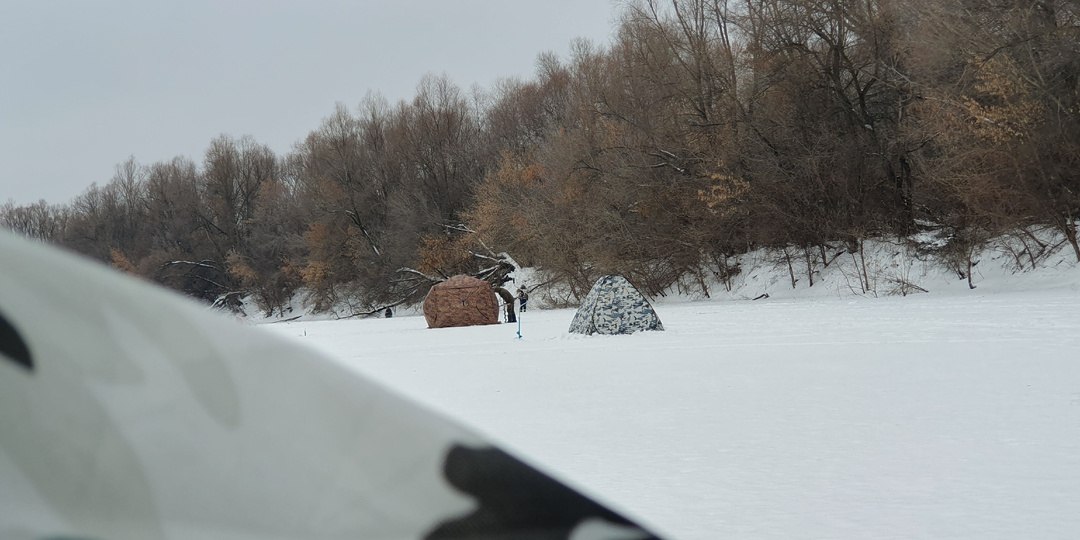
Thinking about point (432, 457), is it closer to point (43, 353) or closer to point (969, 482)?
point (43, 353)

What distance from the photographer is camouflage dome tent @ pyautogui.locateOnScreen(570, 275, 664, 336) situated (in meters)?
10.2

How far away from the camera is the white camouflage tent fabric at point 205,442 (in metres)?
0.33

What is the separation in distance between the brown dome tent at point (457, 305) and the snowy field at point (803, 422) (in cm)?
664

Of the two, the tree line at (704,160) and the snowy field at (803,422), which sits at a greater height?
the tree line at (704,160)

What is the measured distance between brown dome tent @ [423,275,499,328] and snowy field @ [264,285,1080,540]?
6.64m

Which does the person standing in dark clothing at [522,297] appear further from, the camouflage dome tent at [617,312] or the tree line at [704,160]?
the camouflage dome tent at [617,312]

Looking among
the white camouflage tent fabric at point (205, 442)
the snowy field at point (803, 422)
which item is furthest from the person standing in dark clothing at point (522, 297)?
the white camouflage tent fabric at point (205, 442)

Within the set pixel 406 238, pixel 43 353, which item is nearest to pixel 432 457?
pixel 43 353

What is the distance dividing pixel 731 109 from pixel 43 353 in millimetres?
22388

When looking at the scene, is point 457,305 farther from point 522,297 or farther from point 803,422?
point 803,422

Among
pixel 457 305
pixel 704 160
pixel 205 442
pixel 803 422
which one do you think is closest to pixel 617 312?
pixel 457 305

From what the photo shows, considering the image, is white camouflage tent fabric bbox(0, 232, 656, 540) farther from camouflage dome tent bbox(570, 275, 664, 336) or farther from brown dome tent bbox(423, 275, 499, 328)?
brown dome tent bbox(423, 275, 499, 328)

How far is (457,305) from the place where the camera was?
15609mm

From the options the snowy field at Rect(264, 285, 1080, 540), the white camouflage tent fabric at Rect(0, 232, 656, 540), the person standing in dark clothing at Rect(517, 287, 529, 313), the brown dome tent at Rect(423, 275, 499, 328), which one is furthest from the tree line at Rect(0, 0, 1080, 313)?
the white camouflage tent fabric at Rect(0, 232, 656, 540)
